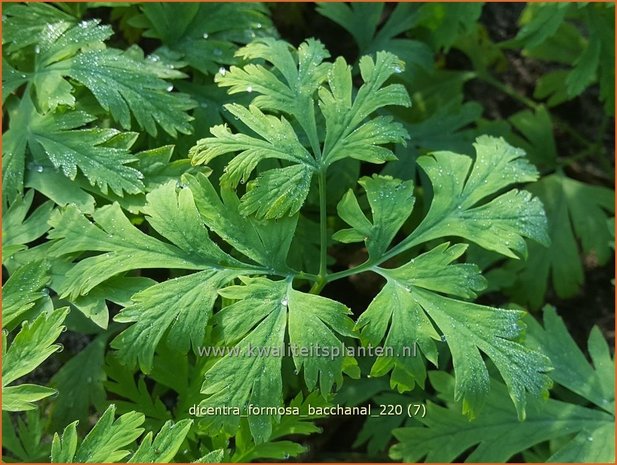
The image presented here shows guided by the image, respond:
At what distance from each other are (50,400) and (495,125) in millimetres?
1771

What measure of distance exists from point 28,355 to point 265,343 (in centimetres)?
52

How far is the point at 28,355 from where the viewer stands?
1.51 meters

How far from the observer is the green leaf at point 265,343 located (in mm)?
1459

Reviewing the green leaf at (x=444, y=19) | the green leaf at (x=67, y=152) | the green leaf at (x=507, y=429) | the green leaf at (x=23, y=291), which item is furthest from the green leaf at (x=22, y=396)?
the green leaf at (x=444, y=19)

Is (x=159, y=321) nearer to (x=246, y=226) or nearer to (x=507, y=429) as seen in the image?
(x=246, y=226)

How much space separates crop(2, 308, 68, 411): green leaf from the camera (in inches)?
58.7

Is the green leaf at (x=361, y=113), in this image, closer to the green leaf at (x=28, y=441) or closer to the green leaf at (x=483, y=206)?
the green leaf at (x=483, y=206)

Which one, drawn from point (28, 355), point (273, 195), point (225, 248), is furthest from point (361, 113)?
point (28, 355)

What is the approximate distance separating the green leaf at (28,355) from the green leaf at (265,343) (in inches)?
13.9

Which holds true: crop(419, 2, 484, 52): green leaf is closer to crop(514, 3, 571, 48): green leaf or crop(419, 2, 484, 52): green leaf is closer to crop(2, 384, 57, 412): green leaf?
crop(514, 3, 571, 48): green leaf

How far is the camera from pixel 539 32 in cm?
237

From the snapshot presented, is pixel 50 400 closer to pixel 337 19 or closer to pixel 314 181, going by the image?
pixel 314 181

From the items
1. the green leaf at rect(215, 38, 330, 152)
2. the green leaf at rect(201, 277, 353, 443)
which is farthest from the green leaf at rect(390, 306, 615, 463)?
the green leaf at rect(215, 38, 330, 152)

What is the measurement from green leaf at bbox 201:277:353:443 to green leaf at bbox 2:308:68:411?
0.35 m
